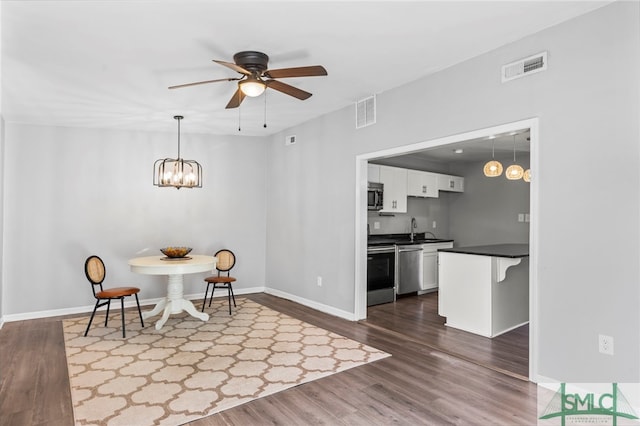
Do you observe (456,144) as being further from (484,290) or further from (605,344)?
(605,344)

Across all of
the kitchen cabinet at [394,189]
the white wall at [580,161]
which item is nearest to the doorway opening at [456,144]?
the white wall at [580,161]

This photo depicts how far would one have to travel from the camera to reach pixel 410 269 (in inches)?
240

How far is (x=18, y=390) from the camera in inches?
112

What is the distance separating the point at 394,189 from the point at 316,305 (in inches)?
95.5

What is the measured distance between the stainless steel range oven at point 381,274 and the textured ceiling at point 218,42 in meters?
2.32

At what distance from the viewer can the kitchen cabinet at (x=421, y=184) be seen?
6781mm

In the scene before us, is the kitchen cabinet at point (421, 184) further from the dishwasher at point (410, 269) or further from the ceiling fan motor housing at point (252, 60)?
the ceiling fan motor housing at point (252, 60)

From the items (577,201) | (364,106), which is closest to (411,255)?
(364,106)

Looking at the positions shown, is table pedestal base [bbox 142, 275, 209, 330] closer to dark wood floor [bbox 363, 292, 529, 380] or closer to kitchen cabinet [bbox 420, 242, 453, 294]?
dark wood floor [bbox 363, 292, 529, 380]

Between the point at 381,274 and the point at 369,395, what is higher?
the point at 381,274

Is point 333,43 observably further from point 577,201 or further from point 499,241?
point 499,241

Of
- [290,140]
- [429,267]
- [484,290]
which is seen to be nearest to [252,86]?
[290,140]

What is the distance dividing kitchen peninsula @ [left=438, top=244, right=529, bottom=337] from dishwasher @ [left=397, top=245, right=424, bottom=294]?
135cm

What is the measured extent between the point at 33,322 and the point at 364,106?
4.89 meters
